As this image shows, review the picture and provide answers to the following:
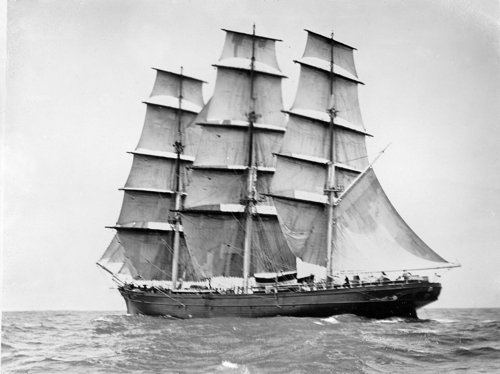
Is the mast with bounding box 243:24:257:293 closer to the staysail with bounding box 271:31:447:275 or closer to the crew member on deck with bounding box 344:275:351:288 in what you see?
the staysail with bounding box 271:31:447:275

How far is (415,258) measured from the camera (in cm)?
2616

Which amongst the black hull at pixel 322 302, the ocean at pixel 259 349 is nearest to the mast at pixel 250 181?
the black hull at pixel 322 302

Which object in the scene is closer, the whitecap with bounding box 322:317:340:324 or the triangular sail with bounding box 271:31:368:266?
the whitecap with bounding box 322:317:340:324

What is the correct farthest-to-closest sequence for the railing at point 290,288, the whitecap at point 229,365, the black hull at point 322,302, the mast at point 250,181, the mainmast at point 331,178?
1. the mast at point 250,181
2. the mainmast at point 331,178
3. the railing at point 290,288
4. the black hull at point 322,302
5. the whitecap at point 229,365

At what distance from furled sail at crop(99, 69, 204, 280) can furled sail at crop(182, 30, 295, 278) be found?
11.7ft

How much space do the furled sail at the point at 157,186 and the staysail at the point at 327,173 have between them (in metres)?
7.94

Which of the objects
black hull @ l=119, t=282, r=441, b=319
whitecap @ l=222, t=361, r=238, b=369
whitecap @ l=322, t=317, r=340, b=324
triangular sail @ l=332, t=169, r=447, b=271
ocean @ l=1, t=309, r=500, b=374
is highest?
triangular sail @ l=332, t=169, r=447, b=271

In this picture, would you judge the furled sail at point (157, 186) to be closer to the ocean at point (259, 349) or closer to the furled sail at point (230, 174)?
the furled sail at point (230, 174)

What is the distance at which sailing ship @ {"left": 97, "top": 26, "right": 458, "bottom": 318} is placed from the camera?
2883 cm

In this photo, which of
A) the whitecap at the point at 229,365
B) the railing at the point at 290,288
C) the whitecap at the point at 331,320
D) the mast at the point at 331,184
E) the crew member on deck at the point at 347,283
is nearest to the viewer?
the whitecap at the point at 229,365

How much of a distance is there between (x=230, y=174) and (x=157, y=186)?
582 cm

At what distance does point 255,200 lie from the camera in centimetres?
3319

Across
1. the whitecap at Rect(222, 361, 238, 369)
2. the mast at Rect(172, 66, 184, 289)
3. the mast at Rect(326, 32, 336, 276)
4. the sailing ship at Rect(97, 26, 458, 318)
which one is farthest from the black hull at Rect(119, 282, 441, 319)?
the whitecap at Rect(222, 361, 238, 369)

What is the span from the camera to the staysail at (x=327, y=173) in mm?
29345
